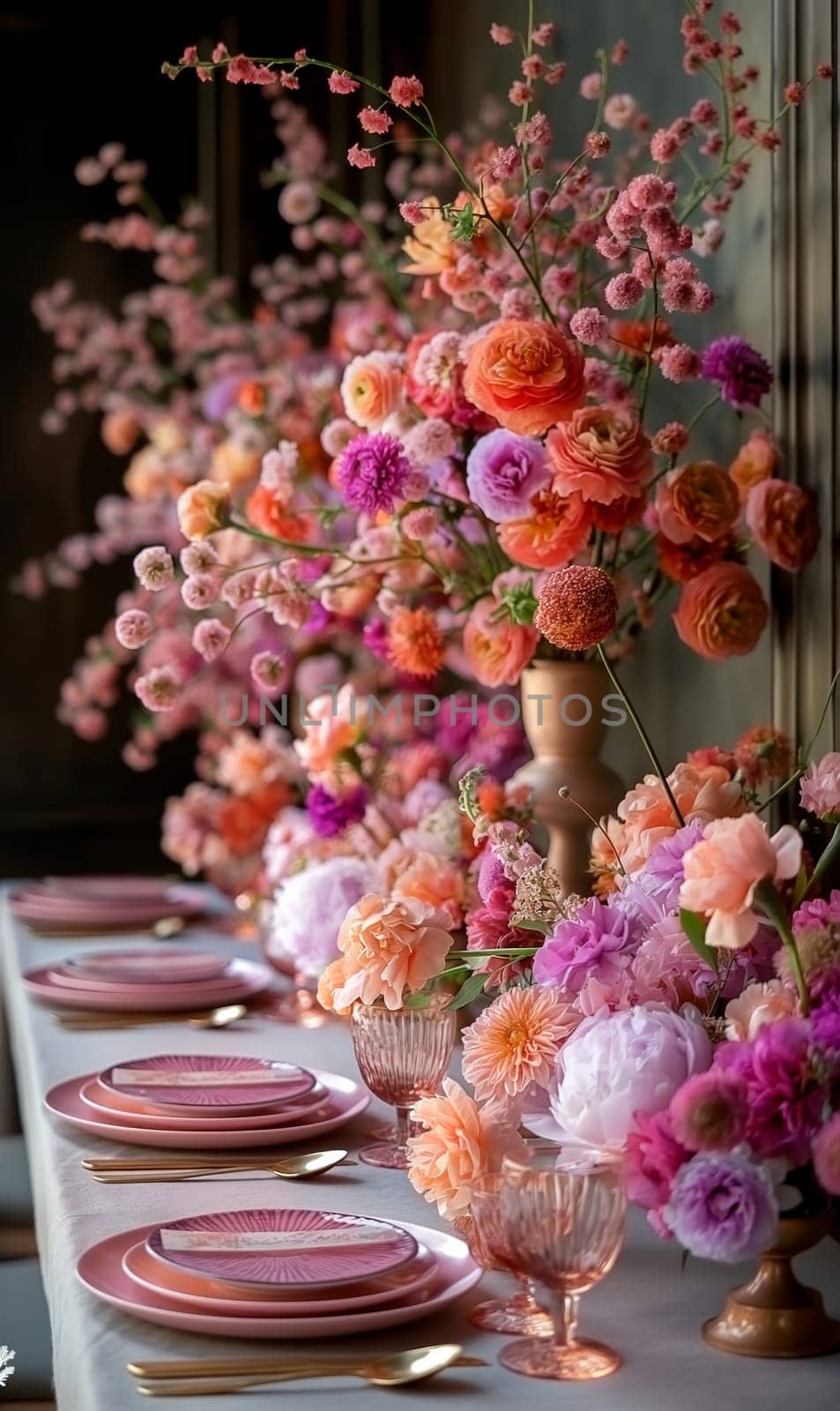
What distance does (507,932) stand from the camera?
1.33m

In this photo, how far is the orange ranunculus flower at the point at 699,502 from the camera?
1.55 metres

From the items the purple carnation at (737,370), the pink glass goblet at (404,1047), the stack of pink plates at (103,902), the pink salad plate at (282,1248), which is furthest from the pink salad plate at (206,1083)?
the stack of pink plates at (103,902)

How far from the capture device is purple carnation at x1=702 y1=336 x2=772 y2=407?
1547 mm

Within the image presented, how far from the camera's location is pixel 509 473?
4.86 ft

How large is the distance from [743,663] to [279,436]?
3.06ft

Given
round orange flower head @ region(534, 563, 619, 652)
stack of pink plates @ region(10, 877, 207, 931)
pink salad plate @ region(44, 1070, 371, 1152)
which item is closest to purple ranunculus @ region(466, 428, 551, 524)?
round orange flower head @ region(534, 563, 619, 652)

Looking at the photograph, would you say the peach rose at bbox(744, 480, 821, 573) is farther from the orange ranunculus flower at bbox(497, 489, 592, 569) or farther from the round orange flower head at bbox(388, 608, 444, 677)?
the round orange flower head at bbox(388, 608, 444, 677)

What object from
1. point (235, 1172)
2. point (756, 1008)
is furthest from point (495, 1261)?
point (235, 1172)

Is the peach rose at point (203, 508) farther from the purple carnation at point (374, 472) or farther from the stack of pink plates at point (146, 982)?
the stack of pink plates at point (146, 982)

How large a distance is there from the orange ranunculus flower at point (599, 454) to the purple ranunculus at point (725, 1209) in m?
0.66

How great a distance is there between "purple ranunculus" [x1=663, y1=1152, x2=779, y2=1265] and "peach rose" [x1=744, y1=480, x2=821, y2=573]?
2.39 ft

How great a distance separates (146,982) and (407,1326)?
1.04 meters

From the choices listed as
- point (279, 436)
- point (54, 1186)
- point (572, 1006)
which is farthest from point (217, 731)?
point (572, 1006)

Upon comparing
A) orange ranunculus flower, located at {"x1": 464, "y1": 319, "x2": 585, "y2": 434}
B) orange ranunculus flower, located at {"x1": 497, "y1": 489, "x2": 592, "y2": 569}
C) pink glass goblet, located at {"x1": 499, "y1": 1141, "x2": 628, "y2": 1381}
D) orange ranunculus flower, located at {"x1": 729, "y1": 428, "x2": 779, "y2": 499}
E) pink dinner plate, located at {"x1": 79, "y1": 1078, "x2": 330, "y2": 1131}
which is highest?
orange ranunculus flower, located at {"x1": 464, "y1": 319, "x2": 585, "y2": 434}
